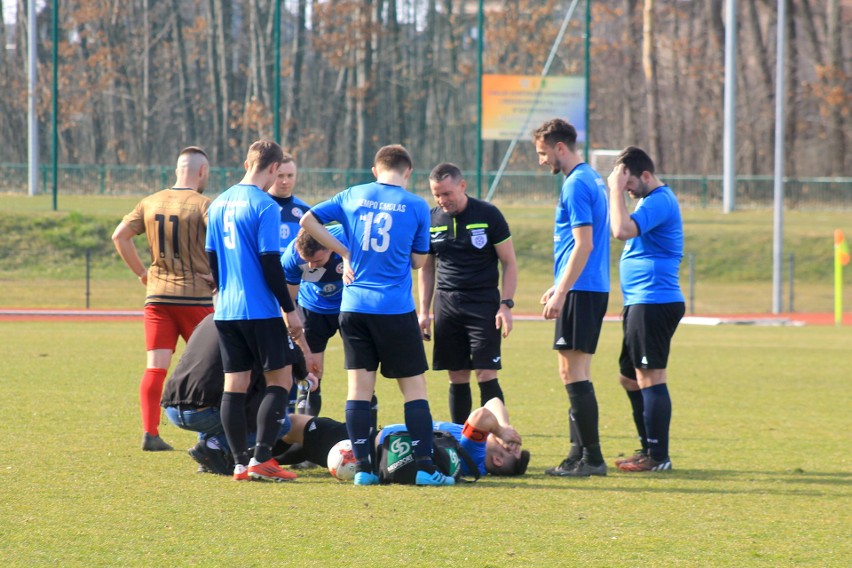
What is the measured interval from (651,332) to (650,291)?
0.25m

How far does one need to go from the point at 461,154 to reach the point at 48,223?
12190 millimetres

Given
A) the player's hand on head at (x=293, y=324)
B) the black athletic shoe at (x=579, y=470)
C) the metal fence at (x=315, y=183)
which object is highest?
the metal fence at (x=315, y=183)

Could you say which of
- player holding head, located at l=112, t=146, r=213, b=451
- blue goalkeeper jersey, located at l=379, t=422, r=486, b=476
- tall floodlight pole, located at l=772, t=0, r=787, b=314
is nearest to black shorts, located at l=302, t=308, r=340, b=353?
player holding head, located at l=112, t=146, r=213, b=451

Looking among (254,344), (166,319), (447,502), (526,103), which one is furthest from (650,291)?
(526,103)

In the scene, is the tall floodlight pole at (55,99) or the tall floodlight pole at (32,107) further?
the tall floodlight pole at (32,107)

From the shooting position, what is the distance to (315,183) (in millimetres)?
34125

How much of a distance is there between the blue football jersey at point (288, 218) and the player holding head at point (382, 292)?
1.81 m

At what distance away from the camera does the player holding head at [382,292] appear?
6137 mm

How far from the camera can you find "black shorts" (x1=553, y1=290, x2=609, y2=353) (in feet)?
22.0

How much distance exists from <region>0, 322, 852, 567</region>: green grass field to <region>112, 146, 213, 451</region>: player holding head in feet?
1.36

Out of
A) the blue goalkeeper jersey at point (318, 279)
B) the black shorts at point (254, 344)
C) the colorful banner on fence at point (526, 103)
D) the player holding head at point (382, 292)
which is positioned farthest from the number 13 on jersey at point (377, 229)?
the colorful banner on fence at point (526, 103)

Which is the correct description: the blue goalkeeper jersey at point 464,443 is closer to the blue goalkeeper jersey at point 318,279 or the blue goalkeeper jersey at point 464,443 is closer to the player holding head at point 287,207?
the blue goalkeeper jersey at point 318,279

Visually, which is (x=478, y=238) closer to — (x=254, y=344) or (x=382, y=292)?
(x=382, y=292)

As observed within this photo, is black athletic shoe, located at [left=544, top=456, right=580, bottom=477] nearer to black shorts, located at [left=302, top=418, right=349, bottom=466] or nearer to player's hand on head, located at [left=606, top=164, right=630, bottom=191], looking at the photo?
black shorts, located at [left=302, top=418, right=349, bottom=466]
